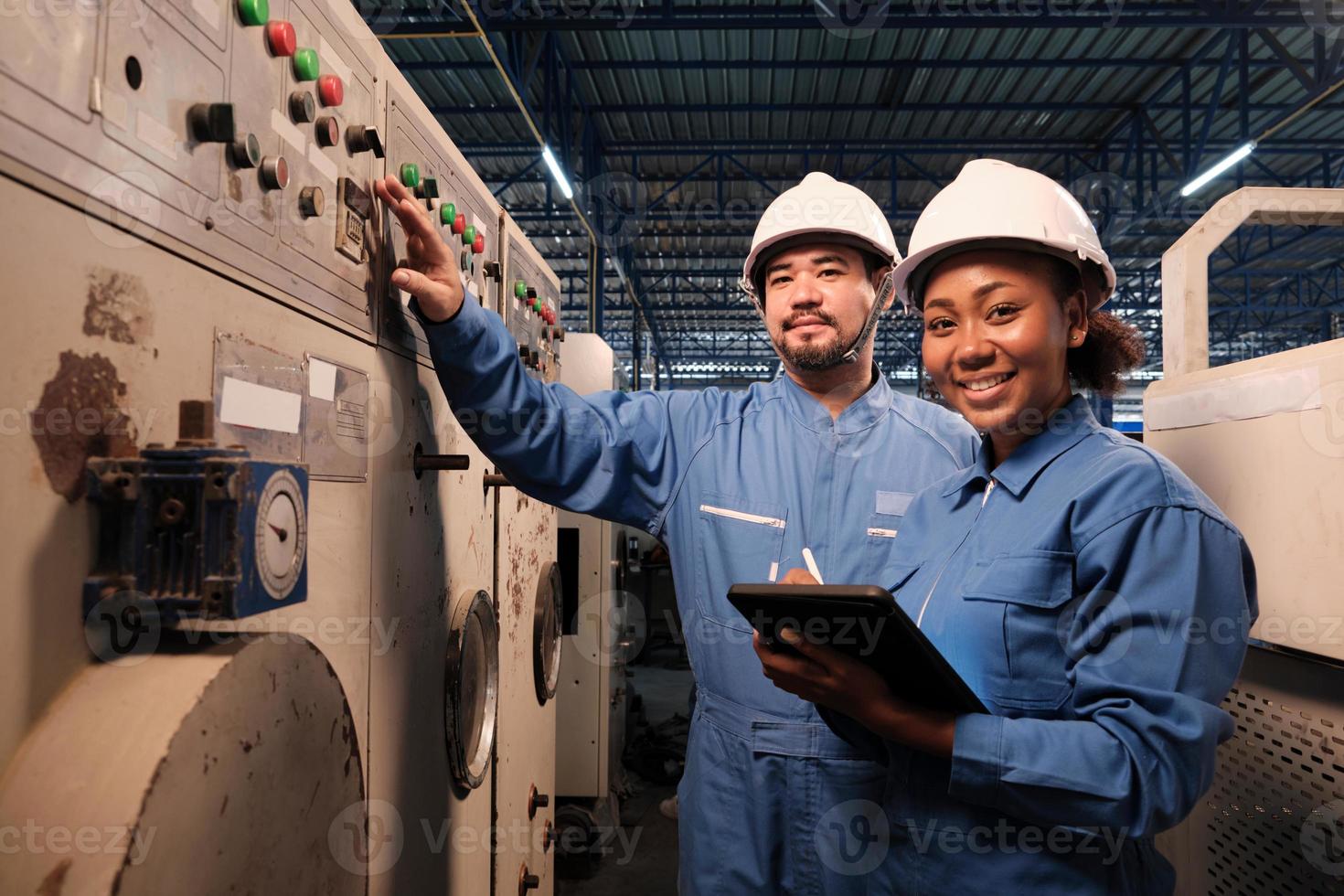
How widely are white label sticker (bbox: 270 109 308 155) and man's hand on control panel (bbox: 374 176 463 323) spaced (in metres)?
0.18

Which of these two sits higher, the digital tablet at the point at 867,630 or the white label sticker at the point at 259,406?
the white label sticker at the point at 259,406

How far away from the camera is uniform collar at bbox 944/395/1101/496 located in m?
0.98

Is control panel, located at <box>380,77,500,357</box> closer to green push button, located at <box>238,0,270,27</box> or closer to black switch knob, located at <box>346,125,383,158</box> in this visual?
black switch knob, located at <box>346,125,383,158</box>

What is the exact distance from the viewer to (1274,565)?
1154mm

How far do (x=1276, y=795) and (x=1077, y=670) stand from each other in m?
0.73

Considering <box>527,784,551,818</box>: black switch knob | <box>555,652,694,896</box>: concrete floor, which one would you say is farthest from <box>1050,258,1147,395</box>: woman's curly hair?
<box>555,652,694,896</box>: concrete floor

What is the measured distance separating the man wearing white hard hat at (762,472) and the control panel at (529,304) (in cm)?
35

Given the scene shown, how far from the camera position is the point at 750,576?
1.42 meters

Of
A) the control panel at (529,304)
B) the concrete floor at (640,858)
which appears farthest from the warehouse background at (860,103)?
the concrete floor at (640,858)

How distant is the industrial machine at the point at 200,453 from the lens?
495mm

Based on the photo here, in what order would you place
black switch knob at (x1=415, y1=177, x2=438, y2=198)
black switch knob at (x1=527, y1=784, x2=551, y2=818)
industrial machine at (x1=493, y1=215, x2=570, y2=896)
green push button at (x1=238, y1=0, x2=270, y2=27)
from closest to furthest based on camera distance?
green push button at (x1=238, y1=0, x2=270, y2=27), black switch knob at (x1=415, y1=177, x2=438, y2=198), industrial machine at (x1=493, y1=215, x2=570, y2=896), black switch knob at (x1=527, y1=784, x2=551, y2=818)

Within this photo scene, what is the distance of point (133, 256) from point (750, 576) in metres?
1.08

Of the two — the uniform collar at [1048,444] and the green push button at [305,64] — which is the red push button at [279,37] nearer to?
the green push button at [305,64]

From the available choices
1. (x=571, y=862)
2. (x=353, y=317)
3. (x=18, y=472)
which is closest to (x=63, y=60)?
(x=18, y=472)
